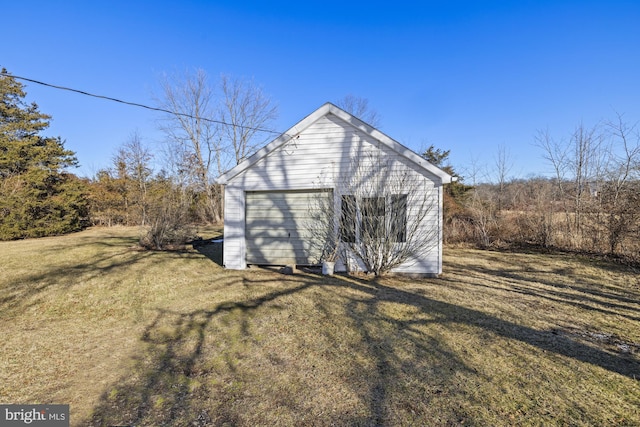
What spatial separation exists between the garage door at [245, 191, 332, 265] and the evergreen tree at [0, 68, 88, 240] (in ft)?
49.5

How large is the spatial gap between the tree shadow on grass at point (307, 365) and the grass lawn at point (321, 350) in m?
0.02

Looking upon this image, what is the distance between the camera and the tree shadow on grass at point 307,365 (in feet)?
8.24

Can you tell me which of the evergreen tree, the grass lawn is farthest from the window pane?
the evergreen tree

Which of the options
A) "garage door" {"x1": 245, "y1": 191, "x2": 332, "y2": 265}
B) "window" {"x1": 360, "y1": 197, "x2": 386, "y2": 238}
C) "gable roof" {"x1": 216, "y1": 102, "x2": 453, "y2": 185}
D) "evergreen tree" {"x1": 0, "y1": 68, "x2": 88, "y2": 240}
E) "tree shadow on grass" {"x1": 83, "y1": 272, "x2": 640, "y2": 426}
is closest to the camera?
"tree shadow on grass" {"x1": 83, "y1": 272, "x2": 640, "y2": 426}

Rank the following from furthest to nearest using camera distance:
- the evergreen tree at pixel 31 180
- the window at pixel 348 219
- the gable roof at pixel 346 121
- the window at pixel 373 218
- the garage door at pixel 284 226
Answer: the evergreen tree at pixel 31 180
the garage door at pixel 284 226
the window at pixel 348 219
the gable roof at pixel 346 121
the window at pixel 373 218

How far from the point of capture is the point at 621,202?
8.89 m

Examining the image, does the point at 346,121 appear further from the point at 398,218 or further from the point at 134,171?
the point at 134,171

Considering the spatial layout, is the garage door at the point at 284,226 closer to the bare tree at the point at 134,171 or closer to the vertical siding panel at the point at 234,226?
the vertical siding panel at the point at 234,226

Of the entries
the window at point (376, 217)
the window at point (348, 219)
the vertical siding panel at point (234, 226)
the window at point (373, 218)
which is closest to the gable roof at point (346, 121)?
the vertical siding panel at point (234, 226)

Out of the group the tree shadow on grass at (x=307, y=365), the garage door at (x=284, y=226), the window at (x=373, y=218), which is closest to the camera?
the tree shadow on grass at (x=307, y=365)

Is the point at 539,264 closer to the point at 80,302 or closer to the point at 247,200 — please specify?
the point at 247,200

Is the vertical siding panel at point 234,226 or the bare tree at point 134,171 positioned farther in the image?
the bare tree at point 134,171

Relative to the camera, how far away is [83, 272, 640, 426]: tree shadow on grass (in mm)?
2512

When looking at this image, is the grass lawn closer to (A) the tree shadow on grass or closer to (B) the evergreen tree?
(A) the tree shadow on grass
